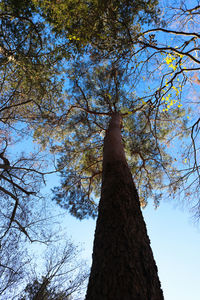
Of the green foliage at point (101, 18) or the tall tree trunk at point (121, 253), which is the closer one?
the tall tree trunk at point (121, 253)

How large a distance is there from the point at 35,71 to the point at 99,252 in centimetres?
426

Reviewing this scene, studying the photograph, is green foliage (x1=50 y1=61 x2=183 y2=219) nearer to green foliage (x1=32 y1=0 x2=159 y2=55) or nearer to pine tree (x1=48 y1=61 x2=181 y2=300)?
pine tree (x1=48 y1=61 x2=181 y2=300)

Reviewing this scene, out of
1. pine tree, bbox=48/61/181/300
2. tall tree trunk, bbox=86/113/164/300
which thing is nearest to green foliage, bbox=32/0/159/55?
pine tree, bbox=48/61/181/300

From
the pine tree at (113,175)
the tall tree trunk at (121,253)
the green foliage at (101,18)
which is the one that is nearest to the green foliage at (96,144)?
the pine tree at (113,175)

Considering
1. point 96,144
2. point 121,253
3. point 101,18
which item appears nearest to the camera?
point 121,253

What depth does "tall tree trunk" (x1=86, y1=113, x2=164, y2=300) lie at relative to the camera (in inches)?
43.5

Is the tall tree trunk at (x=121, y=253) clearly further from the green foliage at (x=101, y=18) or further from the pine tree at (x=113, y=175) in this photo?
the green foliage at (x=101, y=18)

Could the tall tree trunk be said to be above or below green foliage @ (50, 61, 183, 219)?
below

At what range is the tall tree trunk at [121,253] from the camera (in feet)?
3.63

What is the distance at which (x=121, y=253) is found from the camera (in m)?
1.32

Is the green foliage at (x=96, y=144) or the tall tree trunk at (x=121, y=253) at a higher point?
the green foliage at (x=96, y=144)

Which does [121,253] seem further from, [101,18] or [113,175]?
[101,18]

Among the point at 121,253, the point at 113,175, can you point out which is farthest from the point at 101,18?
the point at 121,253

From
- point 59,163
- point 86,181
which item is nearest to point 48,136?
point 59,163
